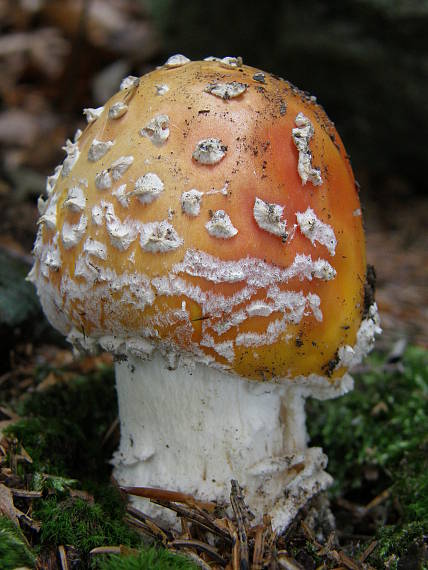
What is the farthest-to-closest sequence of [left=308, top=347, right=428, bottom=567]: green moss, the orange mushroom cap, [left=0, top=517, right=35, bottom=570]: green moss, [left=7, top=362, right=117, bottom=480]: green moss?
[left=308, top=347, right=428, bottom=567]: green moss
[left=7, top=362, right=117, bottom=480]: green moss
the orange mushroom cap
[left=0, top=517, right=35, bottom=570]: green moss

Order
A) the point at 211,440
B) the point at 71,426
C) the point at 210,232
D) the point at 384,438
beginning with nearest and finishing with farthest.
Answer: the point at 210,232 → the point at 211,440 → the point at 71,426 → the point at 384,438

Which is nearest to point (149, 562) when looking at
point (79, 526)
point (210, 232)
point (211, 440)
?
point (79, 526)

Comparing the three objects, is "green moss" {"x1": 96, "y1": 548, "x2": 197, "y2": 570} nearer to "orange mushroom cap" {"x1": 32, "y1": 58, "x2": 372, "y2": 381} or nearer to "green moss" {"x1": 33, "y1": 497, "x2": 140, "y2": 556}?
"green moss" {"x1": 33, "y1": 497, "x2": 140, "y2": 556}

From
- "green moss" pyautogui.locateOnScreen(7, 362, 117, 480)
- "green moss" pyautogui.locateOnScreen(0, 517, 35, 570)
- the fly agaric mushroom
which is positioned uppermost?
the fly agaric mushroom

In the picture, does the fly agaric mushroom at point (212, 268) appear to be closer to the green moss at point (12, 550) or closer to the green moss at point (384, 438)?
the green moss at point (384, 438)

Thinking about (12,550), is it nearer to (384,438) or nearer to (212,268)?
(212,268)

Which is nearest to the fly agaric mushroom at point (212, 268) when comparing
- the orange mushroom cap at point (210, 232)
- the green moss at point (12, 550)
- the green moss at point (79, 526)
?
the orange mushroom cap at point (210, 232)

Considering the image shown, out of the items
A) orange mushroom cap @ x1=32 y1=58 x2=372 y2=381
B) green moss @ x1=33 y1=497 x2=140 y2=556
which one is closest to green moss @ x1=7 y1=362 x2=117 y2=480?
green moss @ x1=33 y1=497 x2=140 y2=556
